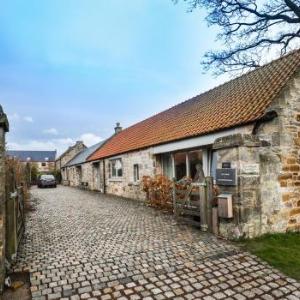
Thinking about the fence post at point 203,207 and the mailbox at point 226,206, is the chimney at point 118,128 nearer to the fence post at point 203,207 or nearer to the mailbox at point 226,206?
the fence post at point 203,207

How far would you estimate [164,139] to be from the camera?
1314cm

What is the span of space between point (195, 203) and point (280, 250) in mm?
2792

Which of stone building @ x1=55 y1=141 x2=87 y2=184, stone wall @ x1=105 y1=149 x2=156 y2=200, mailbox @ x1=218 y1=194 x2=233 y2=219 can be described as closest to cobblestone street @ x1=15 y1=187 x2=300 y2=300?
mailbox @ x1=218 y1=194 x2=233 y2=219

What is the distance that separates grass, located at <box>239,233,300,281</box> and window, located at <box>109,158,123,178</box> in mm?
12248

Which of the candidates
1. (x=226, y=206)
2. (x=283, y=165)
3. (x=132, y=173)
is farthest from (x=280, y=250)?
(x=132, y=173)

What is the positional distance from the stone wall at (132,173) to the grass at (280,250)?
743 cm

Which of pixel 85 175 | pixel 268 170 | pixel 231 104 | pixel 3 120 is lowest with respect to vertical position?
pixel 85 175

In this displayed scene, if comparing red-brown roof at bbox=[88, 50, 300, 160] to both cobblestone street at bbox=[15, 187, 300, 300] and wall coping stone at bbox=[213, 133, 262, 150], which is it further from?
cobblestone street at bbox=[15, 187, 300, 300]

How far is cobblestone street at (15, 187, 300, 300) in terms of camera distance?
439 cm

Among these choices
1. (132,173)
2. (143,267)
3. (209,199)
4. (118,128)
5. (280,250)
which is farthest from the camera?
(118,128)

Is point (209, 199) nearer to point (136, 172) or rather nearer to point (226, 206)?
point (226, 206)

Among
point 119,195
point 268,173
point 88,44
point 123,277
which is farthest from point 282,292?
point 119,195

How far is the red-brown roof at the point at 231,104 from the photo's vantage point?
9.23 meters

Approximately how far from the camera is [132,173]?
1627cm
